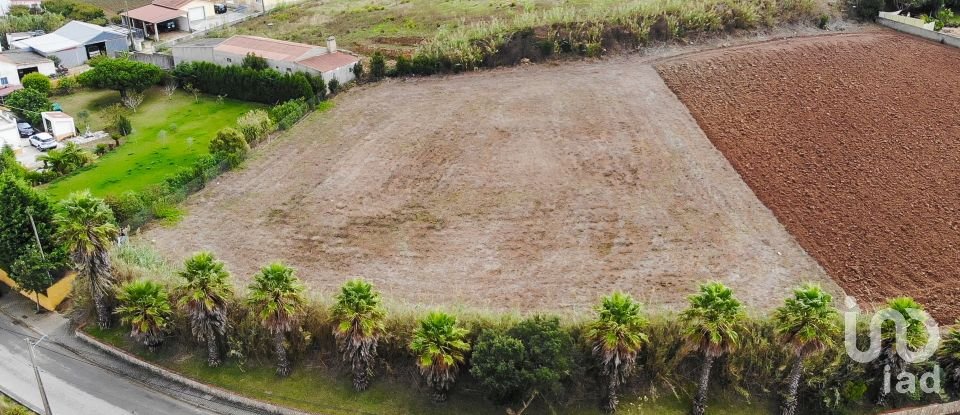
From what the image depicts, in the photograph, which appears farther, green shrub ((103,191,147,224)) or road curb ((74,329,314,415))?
green shrub ((103,191,147,224))

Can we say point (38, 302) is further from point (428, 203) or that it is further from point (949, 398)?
point (949, 398)

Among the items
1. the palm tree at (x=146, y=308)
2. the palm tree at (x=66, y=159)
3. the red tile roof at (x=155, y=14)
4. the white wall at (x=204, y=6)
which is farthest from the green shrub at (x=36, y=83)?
the palm tree at (x=146, y=308)

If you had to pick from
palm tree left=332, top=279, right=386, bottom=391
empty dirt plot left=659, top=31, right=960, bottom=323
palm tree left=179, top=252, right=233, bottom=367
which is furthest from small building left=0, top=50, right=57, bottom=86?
empty dirt plot left=659, top=31, right=960, bottom=323

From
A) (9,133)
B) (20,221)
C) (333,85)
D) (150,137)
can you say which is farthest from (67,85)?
(20,221)

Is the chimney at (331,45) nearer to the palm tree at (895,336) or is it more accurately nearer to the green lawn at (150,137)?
the green lawn at (150,137)

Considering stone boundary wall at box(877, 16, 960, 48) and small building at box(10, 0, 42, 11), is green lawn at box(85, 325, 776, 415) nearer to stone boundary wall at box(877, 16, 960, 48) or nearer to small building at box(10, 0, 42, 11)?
stone boundary wall at box(877, 16, 960, 48)

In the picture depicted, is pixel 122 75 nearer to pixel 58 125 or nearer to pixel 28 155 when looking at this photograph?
pixel 58 125

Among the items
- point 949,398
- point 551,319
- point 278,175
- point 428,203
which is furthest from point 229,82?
point 949,398
